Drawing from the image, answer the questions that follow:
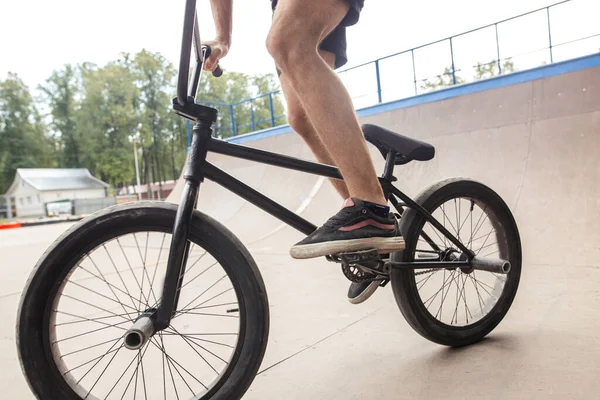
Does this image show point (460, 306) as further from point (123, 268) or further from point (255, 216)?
point (255, 216)

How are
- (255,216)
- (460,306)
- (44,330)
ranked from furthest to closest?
(255,216), (460,306), (44,330)

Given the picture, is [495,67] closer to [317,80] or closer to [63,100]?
[317,80]

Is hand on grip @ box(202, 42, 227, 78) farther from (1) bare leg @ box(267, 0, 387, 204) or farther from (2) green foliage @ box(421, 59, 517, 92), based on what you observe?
(2) green foliage @ box(421, 59, 517, 92)

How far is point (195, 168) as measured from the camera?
1.22 meters

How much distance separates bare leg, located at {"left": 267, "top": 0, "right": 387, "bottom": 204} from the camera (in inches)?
46.9

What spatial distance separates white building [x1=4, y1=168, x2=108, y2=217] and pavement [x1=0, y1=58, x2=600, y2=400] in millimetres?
34010

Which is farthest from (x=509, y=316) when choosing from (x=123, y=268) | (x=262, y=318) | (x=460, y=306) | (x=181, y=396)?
(x=123, y=268)

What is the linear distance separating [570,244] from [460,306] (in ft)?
4.56

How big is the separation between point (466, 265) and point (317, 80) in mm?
996

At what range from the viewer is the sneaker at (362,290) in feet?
4.87

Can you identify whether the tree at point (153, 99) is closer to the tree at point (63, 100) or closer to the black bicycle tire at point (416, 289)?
the tree at point (63, 100)

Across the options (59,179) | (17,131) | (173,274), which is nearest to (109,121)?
(59,179)

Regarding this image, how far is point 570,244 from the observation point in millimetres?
2852

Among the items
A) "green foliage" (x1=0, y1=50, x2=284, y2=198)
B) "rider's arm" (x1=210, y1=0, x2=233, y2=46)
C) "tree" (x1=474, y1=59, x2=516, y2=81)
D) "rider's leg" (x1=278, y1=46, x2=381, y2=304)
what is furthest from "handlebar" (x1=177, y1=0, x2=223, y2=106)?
"green foliage" (x1=0, y1=50, x2=284, y2=198)
